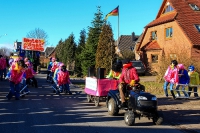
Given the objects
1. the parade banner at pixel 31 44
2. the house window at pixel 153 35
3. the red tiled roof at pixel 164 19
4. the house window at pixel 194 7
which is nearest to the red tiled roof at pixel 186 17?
the red tiled roof at pixel 164 19

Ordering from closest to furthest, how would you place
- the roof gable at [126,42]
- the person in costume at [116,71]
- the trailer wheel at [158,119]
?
the trailer wheel at [158,119] → the person in costume at [116,71] → the roof gable at [126,42]

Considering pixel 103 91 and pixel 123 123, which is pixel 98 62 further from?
pixel 123 123

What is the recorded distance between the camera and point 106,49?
30047mm

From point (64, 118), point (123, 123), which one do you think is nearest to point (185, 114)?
point (123, 123)

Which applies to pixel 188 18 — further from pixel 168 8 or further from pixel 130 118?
pixel 130 118

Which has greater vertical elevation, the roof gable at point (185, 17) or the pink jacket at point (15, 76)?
the roof gable at point (185, 17)

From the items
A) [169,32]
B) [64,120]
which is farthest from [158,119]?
[169,32]

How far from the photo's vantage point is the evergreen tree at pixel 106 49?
2972 centimetres

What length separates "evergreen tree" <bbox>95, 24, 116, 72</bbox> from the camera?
29719 mm

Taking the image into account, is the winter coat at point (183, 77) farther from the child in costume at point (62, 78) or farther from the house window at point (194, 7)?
the house window at point (194, 7)

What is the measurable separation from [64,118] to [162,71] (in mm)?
14198

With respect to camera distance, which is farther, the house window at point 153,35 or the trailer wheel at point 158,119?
the house window at point 153,35

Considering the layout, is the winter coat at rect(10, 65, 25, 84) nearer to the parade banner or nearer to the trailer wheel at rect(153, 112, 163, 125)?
the trailer wheel at rect(153, 112, 163, 125)

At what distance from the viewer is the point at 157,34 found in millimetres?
36844
